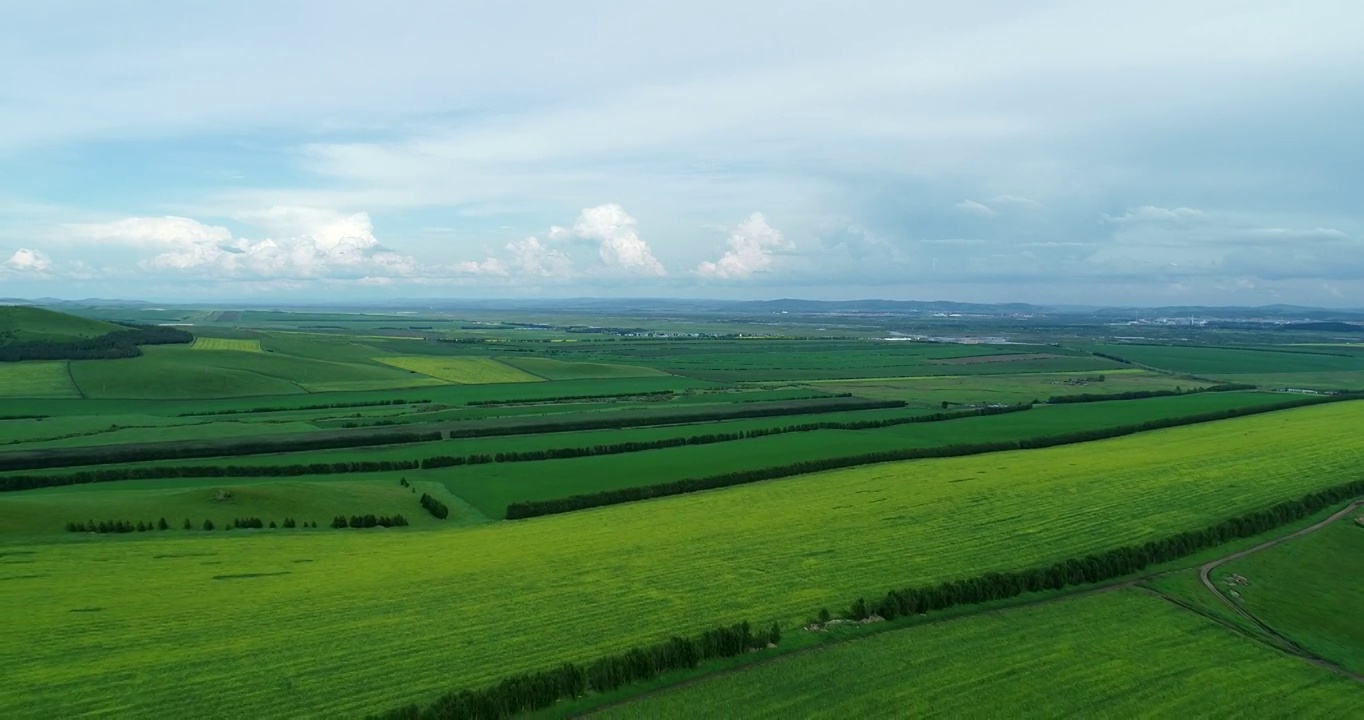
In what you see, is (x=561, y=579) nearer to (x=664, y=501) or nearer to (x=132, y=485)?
(x=664, y=501)

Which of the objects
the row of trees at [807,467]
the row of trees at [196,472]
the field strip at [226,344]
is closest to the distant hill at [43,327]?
the field strip at [226,344]

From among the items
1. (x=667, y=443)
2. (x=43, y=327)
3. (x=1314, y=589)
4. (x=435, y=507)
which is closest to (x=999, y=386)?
(x=667, y=443)

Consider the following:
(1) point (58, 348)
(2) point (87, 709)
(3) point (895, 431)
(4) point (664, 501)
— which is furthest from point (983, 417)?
(1) point (58, 348)

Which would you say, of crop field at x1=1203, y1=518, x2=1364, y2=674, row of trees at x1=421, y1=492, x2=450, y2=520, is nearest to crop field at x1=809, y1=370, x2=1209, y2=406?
crop field at x1=1203, y1=518, x2=1364, y2=674

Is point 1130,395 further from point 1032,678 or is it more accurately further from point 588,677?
point 588,677

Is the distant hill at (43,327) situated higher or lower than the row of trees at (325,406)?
higher

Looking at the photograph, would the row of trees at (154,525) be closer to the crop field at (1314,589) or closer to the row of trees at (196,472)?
the row of trees at (196,472)
